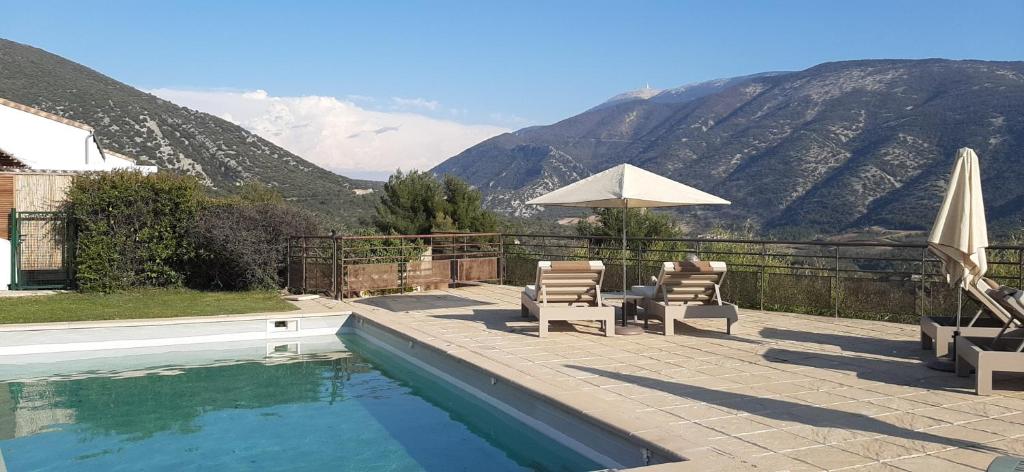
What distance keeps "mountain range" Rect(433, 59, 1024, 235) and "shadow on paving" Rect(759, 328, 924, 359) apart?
31.3 m

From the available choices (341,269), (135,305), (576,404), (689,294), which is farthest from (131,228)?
(576,404)

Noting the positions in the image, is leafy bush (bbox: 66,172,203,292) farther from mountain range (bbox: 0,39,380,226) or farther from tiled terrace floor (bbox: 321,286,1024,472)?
mountain range (bbox: 0,39,380,226)

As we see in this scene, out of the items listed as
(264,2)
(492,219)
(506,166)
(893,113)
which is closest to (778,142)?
(893,113)

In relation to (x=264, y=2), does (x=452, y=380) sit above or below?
below

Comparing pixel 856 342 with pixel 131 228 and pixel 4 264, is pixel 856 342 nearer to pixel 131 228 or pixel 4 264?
pixel 131 228

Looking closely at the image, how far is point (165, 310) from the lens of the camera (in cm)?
1085

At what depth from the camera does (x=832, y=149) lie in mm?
57875

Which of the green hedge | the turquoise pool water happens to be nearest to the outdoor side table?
the turquoise pool water

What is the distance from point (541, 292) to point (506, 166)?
288ft

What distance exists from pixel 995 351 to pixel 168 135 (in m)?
41.3

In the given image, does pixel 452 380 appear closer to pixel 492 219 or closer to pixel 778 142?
pixel 492 219

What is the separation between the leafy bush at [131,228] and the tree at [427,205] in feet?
28.4

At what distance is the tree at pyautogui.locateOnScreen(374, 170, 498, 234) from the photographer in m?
22.2

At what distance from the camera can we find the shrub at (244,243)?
43.2 feet
